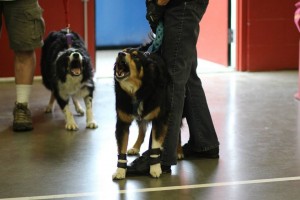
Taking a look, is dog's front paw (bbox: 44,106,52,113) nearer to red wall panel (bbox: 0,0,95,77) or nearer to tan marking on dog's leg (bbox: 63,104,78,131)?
tan marking on dog's leg (bbox: 63,104,78,131)

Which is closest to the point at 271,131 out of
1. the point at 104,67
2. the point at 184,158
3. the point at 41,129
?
the point at 184,158

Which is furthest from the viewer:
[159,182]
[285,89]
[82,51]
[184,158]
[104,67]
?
[104,67]

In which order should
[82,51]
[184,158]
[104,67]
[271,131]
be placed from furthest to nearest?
1. [104,67]
2. [82,51]
3. [271,131]
4. [184,158]

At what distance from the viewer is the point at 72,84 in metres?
4.18

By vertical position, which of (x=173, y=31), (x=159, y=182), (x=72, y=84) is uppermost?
(x=173, y=31)

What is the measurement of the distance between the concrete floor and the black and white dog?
143 millimetres

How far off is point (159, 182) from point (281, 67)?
4020 millimetres

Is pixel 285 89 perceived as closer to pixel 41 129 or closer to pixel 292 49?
pixel 292 49

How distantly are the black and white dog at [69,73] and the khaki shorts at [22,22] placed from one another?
23 cm

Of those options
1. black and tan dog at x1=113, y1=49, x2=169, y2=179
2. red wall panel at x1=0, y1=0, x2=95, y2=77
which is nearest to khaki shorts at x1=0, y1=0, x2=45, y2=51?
black and tan dog at x1=113, y1=49, x2=169, y2=179

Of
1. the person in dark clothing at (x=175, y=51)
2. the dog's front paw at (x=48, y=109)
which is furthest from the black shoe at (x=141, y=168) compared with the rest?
the dog's front paw at (x=48, y=109)

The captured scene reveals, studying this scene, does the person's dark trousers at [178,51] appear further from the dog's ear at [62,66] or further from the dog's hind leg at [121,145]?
the dog's ear at [62,66]

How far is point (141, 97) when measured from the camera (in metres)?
2.89

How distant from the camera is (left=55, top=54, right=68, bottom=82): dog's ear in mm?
4109
